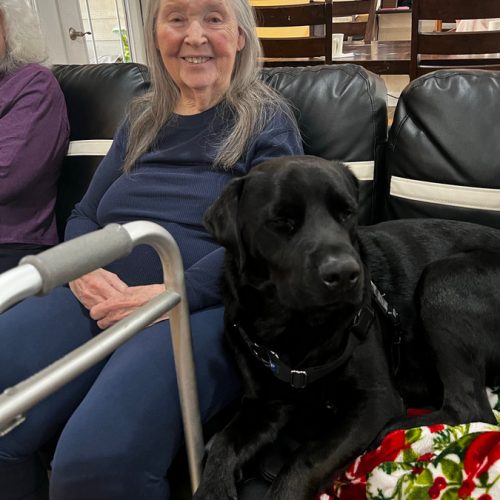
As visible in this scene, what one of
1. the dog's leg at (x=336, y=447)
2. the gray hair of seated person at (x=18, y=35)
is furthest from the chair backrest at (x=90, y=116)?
the dog's leg at (x=336, y=447)

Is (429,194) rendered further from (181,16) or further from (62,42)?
(62,42)

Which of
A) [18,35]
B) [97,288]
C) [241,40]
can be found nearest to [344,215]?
[97,288]

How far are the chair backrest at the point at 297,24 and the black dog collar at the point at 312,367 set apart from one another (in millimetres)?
2237

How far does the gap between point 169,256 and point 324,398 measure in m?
0.53

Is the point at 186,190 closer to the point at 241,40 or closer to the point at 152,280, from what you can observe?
the point at 152,280

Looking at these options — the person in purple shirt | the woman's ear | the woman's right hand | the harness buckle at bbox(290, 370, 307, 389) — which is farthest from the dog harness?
the person in purple shirt

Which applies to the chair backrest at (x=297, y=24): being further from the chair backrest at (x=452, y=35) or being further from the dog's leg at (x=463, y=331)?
the dog's leg at (x=463, y=331)

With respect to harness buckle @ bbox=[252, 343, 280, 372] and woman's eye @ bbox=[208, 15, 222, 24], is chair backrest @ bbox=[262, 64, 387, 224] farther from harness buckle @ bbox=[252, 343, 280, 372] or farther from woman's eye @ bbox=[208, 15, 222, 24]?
harness buckle @ bbox=[252, 343, 280, 372]

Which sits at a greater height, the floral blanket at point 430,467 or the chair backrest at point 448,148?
the chair backrest at point 448,148

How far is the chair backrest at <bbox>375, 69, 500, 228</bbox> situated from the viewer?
4.70ft

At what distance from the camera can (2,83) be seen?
1.88 m

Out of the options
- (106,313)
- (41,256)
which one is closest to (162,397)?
(106,313)

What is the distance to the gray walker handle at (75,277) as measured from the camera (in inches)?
22.8

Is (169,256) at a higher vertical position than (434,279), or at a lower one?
higher
